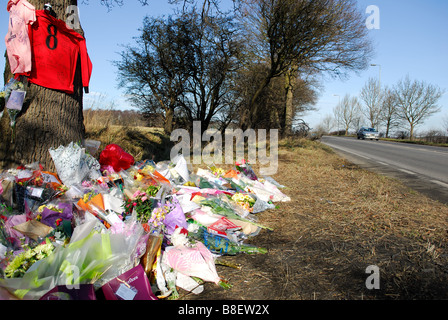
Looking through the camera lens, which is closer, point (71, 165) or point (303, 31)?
point (71, 165)

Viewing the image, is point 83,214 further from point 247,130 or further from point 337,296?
point 247,130

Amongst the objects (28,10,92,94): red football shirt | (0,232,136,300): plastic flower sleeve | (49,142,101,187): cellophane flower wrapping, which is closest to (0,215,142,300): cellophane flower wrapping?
(0,232,136,300): plastic flower sleeve

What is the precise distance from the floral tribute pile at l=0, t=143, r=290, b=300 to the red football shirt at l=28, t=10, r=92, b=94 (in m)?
0.82

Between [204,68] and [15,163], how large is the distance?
8.71 meters

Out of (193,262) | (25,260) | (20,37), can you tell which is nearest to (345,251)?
(193,262)

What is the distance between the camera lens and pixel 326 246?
2504 mm

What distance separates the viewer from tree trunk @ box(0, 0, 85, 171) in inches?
121

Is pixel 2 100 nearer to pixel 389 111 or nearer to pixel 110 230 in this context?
pixel 110 230

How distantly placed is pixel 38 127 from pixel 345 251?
11.6ft

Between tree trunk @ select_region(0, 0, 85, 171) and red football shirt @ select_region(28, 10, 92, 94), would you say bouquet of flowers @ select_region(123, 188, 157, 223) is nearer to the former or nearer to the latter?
tree trunk @ select_region(0, 0, 85, 171)

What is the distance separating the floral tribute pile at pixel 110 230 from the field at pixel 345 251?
0.20 m

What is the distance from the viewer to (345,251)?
2377 mm

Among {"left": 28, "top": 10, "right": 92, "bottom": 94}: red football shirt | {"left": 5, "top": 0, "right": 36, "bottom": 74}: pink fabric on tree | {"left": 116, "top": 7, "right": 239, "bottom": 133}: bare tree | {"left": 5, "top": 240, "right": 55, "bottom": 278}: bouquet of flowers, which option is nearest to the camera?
{"left": 5, "top": 240, "right": 55, "bottom": 278}: bouquet of flowers

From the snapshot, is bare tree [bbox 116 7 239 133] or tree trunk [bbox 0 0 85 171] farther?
bare tree [bbox 116 7 239 133]
